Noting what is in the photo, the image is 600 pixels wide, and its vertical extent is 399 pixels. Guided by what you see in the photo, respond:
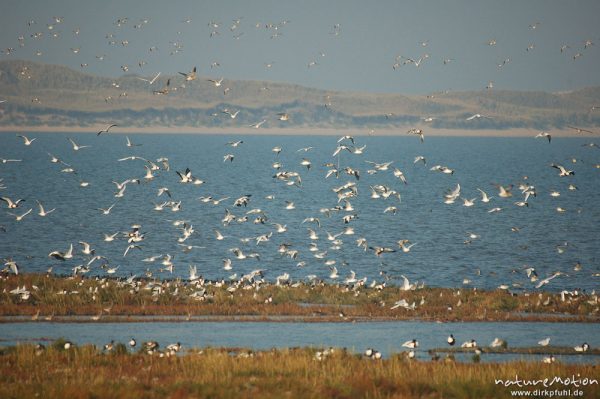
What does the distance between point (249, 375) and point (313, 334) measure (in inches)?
578

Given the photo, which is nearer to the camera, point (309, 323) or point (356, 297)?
point (309, 323)

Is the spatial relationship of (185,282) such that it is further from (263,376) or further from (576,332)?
(263,376)

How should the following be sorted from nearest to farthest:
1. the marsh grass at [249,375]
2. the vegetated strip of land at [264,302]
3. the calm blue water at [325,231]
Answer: the marsh grass at [249,375] < the vegetated strip of land at [264,302] < the calm blue water at [325,231]

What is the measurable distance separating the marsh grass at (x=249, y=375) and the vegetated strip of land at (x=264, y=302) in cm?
1357

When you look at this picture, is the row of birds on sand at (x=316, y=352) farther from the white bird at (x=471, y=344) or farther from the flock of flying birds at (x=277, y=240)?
the flock of flying birds at (x=277, y=240)

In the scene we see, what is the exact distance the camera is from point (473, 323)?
49750 millimetres

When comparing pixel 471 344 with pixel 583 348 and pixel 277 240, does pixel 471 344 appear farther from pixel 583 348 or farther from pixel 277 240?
pixel 277 240

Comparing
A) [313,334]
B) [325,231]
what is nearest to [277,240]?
[325,231]

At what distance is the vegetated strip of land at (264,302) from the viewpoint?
49.7 m

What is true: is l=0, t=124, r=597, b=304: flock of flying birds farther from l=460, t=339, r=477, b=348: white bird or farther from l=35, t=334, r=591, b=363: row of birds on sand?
l=35, t=334, r=591, b=363: row of birds on sand

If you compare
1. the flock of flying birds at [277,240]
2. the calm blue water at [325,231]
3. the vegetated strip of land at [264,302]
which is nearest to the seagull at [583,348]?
the vegetated strip of land at [264,302]

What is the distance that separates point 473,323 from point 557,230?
60.1 metres

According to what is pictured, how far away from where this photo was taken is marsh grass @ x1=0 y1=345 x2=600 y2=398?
2827cm

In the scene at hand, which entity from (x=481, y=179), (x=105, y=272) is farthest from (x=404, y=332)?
(x=481, y=179)
